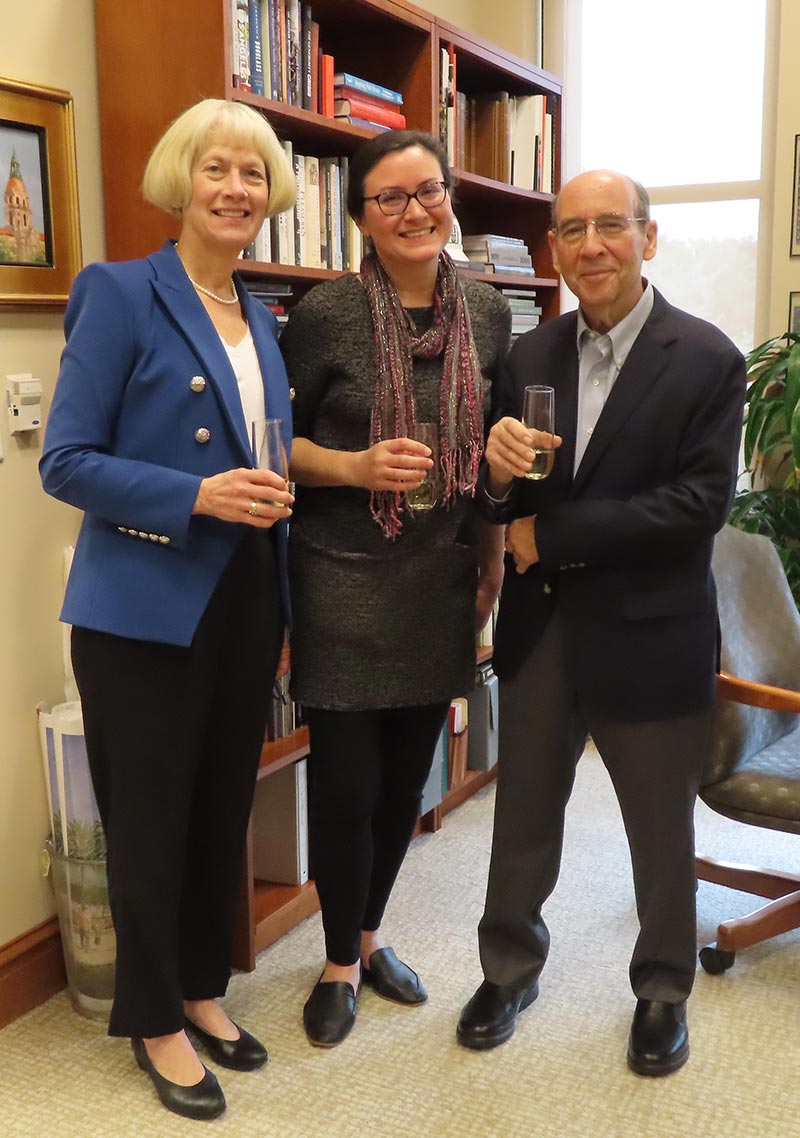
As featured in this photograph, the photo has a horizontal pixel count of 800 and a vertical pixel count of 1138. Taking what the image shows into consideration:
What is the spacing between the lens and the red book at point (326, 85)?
2.49 meters

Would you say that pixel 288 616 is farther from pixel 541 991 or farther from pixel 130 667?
pixel 541 991

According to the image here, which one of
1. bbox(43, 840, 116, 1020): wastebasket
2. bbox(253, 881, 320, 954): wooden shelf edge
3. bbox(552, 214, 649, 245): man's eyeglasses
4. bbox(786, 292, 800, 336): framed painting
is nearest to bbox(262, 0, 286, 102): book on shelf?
bbox(552, 214, 649, 245): man's eyeglasses

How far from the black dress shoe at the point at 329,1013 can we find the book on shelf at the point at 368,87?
77.5 inches

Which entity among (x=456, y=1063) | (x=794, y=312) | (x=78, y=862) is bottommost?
(x=456, y=1063)

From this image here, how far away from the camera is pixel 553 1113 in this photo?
Result: 1857 mm

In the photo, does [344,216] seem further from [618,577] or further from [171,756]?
[171,756]

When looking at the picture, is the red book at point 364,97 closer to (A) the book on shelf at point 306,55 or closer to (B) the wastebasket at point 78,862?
(A) the book on shelf at point 306,55

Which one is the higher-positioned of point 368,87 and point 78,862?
point 368,87

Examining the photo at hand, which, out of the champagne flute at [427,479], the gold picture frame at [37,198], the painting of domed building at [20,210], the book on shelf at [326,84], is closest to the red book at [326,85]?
the book on shelf at [326,84]

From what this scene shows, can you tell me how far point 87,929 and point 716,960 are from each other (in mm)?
1292

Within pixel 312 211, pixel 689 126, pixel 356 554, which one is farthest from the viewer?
pixel 689 126

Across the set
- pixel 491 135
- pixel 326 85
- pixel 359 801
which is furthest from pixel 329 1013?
pixel 491 135

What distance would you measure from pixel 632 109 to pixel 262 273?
6.90 ft

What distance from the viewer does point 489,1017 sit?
6.72ft
